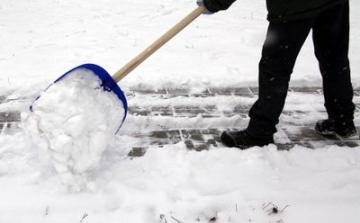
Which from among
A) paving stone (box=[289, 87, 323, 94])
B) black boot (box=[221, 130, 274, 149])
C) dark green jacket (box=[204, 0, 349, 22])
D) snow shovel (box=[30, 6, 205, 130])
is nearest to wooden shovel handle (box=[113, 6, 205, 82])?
snow shovel (box=[30, 6, 205, 130])

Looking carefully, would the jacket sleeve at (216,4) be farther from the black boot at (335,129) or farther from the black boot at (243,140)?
the black boot at (335,129)

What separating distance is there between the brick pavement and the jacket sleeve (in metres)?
0.97

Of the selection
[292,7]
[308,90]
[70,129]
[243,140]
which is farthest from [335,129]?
[70,129]

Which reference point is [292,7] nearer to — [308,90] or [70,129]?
[70,129]

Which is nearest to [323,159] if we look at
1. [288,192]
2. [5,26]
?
[288,192]

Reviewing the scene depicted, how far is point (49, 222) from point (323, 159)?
5.82 ft

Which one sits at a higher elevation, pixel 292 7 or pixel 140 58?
pixel 292 7

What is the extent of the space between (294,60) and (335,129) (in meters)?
0.81

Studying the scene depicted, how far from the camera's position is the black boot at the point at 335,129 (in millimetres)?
2688

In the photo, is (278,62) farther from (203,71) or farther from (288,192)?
(203,71)

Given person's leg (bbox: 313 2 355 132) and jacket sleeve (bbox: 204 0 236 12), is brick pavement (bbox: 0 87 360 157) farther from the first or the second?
jacket sleeve (bbox: 204 0 236 12)

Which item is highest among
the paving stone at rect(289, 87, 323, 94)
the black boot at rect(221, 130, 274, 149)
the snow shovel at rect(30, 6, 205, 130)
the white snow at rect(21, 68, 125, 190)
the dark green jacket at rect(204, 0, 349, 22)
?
the dark green jacket at rect(204, 0, 349, 22)

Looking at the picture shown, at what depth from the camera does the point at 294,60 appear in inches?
89.0

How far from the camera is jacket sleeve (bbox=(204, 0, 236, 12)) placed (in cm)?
211
